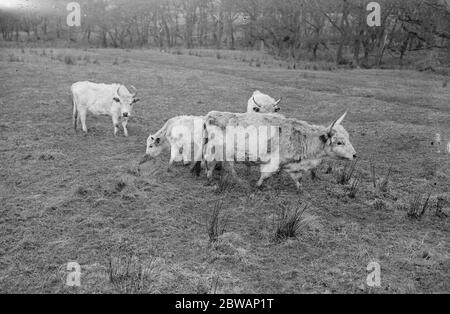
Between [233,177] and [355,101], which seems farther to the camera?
[355,101]

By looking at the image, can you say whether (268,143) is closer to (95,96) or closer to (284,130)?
(284,130)

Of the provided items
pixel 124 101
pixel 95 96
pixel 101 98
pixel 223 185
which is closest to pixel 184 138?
pixel 223 185

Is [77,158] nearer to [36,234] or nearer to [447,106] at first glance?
[36,234]

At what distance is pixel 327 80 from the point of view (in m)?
22.7

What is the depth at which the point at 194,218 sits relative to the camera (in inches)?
270

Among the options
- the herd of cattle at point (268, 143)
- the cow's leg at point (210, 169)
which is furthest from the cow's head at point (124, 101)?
the cow's leg at point (210, 169)

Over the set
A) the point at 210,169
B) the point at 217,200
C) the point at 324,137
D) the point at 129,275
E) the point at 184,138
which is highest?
the point at 324,137

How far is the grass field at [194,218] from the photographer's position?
5242mm

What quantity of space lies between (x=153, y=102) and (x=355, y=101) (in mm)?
8550

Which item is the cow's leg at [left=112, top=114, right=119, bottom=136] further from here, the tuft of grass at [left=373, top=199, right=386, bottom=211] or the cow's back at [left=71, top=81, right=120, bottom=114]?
the tuft of grass at [left=373, top=199, right=386, bottom=211]

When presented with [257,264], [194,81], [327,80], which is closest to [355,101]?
[327,80]

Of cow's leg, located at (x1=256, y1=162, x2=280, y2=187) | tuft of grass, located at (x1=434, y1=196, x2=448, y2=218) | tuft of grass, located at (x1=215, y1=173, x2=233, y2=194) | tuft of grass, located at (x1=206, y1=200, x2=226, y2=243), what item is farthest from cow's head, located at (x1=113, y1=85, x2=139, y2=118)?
tuft of grass, located at (x1=434, y1=196, x2=448, y2=218)

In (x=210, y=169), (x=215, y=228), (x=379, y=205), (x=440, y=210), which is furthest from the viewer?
(x=210, y=169)

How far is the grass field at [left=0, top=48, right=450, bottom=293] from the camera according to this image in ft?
17.2
